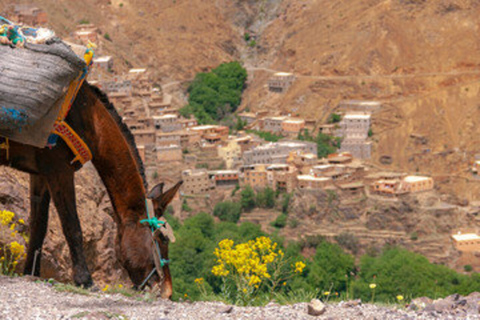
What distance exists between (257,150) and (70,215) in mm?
41626

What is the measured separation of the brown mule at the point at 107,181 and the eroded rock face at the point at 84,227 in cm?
141

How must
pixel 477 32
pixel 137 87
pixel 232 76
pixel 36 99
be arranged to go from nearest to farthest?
1. pixel 36 99
2. pixel 137 87
3. pixel 477 32
4. pixel 232 76

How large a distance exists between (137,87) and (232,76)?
13.4 meters

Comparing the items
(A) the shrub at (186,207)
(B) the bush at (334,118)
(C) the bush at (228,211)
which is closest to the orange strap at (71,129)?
(C) the bush at (228,211)

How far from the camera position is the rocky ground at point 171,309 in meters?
4.96

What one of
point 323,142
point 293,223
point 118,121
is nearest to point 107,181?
point 118,121

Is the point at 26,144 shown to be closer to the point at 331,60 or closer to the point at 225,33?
the point at 331,60

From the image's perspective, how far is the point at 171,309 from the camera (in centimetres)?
539

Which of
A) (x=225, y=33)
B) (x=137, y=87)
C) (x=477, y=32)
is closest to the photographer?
(x=137, y=87)

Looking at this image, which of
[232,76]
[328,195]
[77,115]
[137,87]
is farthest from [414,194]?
[77,115]

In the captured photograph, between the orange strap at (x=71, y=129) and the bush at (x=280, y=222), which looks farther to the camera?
the bush at (x=280, y=222)

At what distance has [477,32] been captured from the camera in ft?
207

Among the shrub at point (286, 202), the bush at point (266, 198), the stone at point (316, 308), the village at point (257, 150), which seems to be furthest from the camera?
the village at point (257, 150)

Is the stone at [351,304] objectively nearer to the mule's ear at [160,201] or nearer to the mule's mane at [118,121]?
the mule's ear at [160,201]
